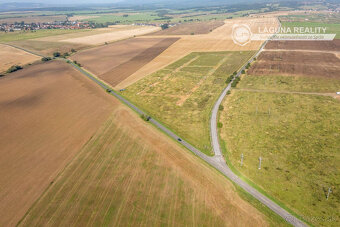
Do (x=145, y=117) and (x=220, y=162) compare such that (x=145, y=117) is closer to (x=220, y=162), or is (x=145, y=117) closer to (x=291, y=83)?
(x=220, y=162)

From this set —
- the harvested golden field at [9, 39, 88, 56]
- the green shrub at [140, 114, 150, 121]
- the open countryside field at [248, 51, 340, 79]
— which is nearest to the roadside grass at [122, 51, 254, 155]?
the green shrub at [140, 114, 150, 121]

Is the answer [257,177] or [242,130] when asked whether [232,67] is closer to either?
[242,130]

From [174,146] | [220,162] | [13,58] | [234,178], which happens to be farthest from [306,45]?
[13,58]

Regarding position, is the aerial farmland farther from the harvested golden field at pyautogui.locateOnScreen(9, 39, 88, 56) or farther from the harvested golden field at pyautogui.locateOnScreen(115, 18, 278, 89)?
the harvested golden field at pyautogui.locateOnScreen(9, 39, 88, 56)

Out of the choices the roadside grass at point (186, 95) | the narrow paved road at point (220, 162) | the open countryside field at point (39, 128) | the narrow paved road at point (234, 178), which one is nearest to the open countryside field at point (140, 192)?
the narrow paved road at point (220, 162)

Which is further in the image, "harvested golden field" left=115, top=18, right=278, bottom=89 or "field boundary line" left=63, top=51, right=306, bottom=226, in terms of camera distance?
"harvested golden field" left=115, top=18, right=278, bottom=89
